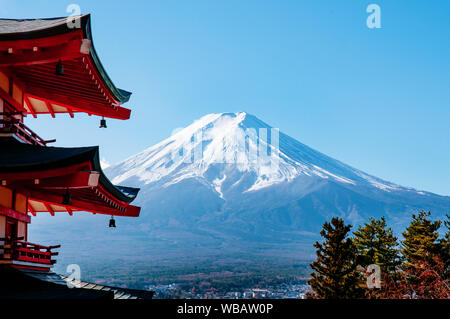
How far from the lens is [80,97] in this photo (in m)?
10.4

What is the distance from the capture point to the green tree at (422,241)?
93.6 ft

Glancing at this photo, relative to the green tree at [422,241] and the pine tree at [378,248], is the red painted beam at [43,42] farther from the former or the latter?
the pine tree at [378,248]

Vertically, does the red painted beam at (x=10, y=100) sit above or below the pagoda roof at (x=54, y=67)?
below

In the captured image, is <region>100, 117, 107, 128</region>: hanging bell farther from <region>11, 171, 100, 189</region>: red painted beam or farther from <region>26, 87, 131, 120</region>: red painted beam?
<region>11, 171, 100, 189</region>: red painted beam

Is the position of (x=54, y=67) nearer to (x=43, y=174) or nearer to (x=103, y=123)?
(x=43, y=174)

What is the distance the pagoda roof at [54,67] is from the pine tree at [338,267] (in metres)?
19.9

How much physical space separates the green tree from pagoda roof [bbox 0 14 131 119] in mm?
21700

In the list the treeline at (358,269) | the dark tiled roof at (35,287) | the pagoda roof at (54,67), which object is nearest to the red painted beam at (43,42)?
the pagoda roof at (54,67)

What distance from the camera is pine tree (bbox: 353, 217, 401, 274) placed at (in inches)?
1246

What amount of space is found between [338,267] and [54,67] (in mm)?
23389

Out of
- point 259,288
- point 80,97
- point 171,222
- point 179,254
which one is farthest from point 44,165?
point 171,222

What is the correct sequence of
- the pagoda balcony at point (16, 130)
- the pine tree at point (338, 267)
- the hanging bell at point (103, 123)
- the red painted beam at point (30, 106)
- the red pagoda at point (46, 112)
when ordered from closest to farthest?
the red pagoda at point (46, 112)
the pagoda balcony at point (16, 130)
the red painted beam at point (30, 106)
the hanging bell at point (103, 123)
the pine tree at point (338, 267)

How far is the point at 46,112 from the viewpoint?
11.5 m
